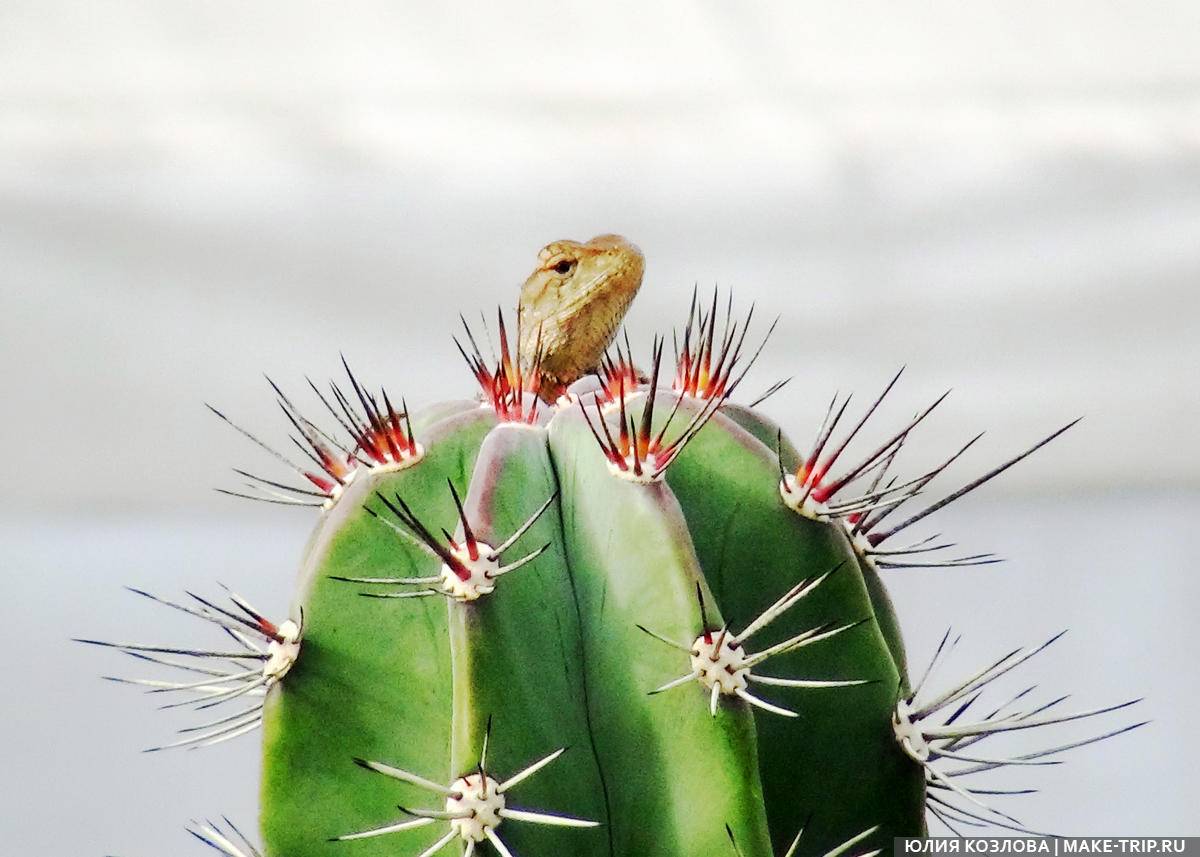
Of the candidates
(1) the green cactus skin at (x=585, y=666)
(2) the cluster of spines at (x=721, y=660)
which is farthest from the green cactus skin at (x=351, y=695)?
(2) the cluster of spines at (x=721, y=660)

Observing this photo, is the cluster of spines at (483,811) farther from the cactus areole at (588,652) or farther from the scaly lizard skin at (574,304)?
the scaly lizard skin at (574,304)

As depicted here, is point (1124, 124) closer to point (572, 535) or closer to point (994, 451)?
point (994, 451)

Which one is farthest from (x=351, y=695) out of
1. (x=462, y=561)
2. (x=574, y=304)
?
(x=574, y=304)

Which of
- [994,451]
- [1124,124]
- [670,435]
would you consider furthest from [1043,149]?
[670,435]

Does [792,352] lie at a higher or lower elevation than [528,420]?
higher

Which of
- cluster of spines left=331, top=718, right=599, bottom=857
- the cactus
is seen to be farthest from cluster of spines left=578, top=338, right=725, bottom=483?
cluster of spines left=331, top=718, right=599, bottom=857

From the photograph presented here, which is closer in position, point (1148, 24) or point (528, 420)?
point (528, 420)

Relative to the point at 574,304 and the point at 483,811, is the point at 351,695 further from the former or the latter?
the point at 574,304

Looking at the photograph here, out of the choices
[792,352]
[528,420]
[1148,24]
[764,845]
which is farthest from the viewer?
[792,352]
